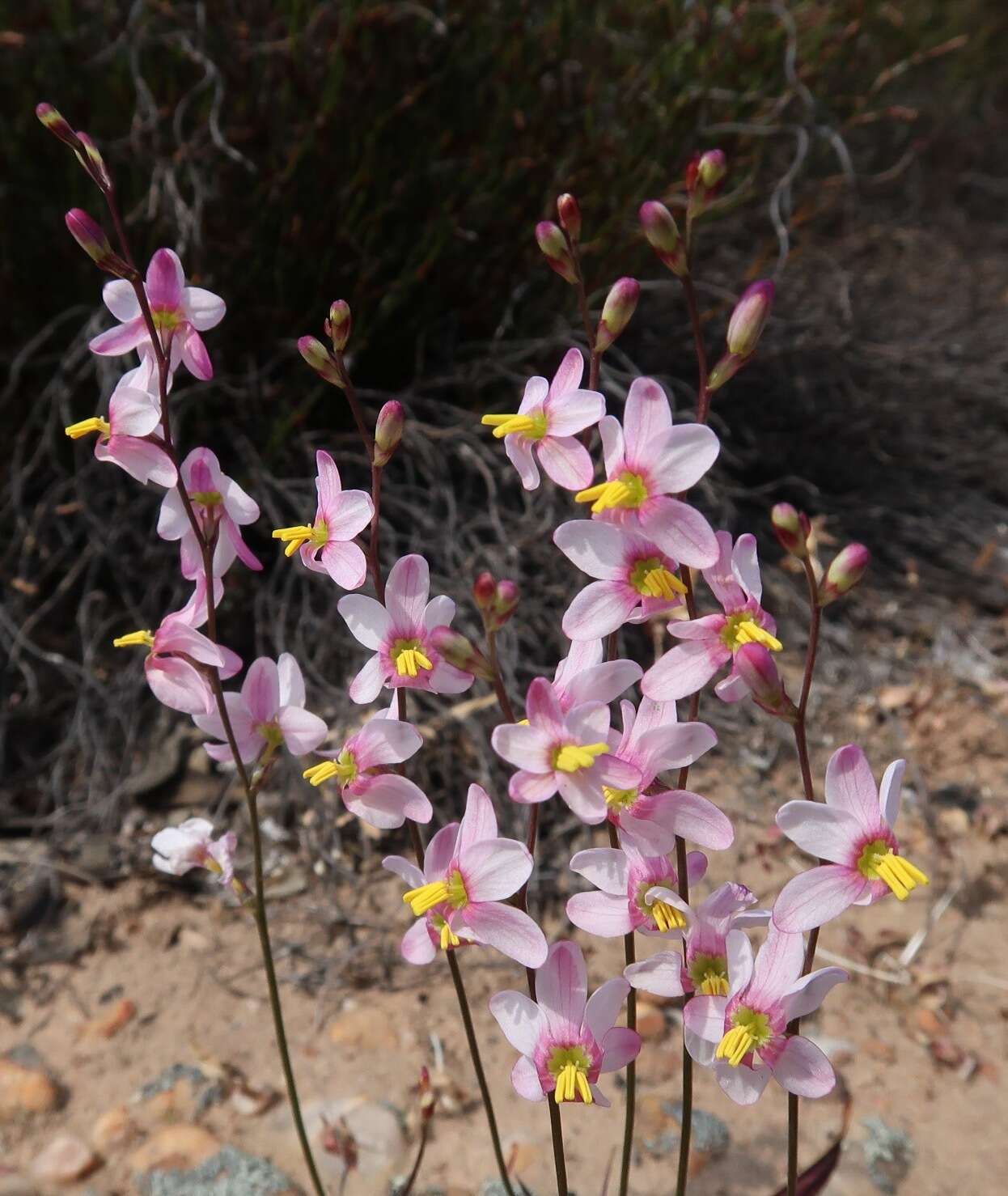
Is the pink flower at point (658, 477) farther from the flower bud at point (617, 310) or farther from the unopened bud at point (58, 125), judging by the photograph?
the unopened bud at point (58, 125)

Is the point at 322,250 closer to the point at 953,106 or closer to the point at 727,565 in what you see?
the point at 727,565

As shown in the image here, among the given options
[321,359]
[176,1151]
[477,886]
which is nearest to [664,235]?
[321,359]

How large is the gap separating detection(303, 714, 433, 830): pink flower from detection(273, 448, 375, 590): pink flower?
113mm

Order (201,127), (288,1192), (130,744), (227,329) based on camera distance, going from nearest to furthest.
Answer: (288,1192) → (130,744) → (201,127) → (227,329)

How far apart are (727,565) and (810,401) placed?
7.27 feet

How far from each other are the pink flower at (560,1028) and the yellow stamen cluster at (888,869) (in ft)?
0.64

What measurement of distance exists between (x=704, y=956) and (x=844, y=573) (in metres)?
0.30

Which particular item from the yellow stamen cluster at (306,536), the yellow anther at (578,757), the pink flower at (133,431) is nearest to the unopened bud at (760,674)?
the yellow anther at (578,757)

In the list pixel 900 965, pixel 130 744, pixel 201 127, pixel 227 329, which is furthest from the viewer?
pixel 227 329

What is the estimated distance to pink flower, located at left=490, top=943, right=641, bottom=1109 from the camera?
2.53 ft

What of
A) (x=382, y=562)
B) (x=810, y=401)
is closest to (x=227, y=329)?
(x=382, y=562)

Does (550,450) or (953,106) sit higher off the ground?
(550,450)

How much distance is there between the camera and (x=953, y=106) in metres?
4.68

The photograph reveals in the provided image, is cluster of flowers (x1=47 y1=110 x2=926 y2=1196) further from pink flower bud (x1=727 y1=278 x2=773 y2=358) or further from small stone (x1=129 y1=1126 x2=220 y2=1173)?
small stone (x1=129 y1=1126 x2=220 y2=1173)
